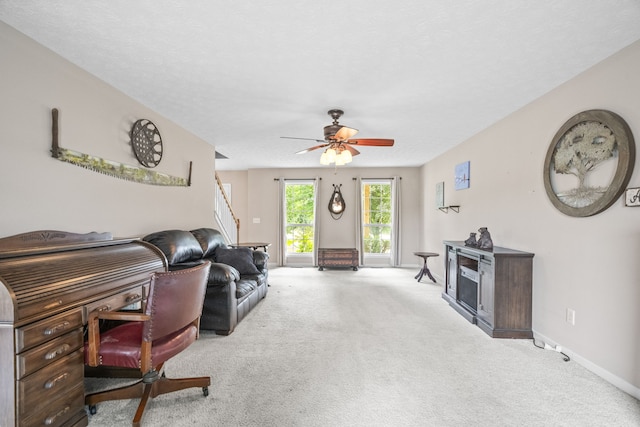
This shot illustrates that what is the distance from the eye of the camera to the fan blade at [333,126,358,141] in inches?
114

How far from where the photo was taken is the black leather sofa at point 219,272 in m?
3.00

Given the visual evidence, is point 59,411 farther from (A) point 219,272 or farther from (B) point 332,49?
(B) point 332,49

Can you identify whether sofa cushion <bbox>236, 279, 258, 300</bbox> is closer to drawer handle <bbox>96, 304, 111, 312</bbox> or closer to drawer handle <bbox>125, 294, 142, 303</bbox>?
drawer handle <bbox>125, 294, 142, 303</bbox>

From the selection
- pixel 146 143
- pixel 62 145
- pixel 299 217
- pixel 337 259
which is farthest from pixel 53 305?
pixel 299 217

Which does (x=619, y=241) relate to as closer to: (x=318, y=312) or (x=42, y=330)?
(x=318, y=312)

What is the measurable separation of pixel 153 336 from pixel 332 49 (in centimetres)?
226

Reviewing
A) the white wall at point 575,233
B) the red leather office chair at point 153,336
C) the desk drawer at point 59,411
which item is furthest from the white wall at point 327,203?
the desk drawer at point 59,411

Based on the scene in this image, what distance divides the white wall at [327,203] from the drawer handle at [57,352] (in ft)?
18.7

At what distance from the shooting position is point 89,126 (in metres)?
2.48

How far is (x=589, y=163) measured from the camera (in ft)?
7.61

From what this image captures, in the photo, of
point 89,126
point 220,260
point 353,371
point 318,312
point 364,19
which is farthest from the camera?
point 220,260

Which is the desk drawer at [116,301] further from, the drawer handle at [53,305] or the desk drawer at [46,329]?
the drawer handle at [53,305]

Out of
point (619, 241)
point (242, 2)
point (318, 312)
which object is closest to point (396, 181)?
point (318, 312)

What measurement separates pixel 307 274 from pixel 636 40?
18.2 ft
